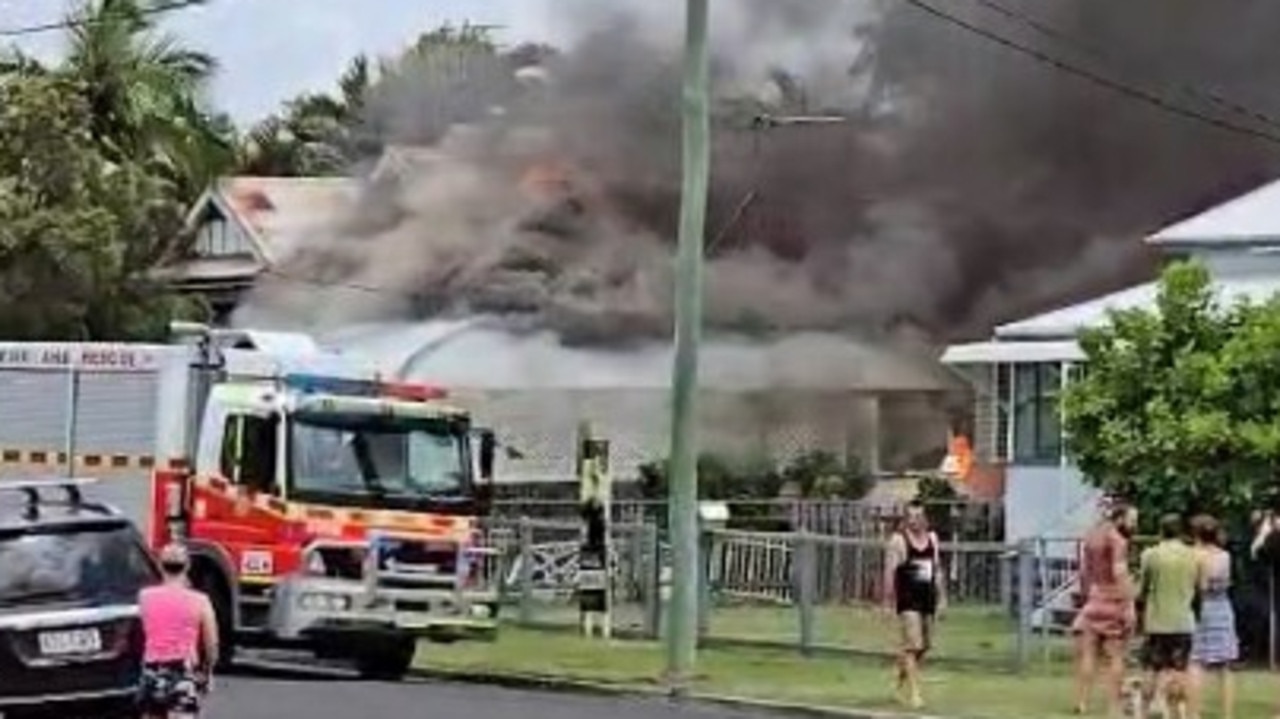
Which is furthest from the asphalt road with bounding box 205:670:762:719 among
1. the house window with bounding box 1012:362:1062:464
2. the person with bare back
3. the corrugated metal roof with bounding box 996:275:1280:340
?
the house window with bounding box 1012:362:1062:464

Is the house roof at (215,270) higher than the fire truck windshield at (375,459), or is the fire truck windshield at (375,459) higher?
the house roof at (215,270)

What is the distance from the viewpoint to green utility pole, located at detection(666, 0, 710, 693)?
2561cm

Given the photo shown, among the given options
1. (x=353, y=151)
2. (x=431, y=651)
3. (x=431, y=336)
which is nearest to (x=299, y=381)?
(x=431, y=651)

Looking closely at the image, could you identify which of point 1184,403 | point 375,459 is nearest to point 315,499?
point 375,459

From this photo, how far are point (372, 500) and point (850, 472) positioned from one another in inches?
785

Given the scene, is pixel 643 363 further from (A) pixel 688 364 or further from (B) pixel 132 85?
(A) pixel 688 364

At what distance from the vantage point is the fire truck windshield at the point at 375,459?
26.5 m

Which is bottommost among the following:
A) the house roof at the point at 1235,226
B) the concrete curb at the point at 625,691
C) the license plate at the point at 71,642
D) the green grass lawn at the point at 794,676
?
the concrete curb at the point at 625,691

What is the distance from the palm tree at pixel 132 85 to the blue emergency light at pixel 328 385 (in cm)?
2008

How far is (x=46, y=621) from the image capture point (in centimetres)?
1786

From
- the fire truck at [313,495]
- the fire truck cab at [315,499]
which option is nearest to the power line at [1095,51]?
the fire truck at [313,495]

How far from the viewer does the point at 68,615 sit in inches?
707

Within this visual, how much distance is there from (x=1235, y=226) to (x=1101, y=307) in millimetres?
1954

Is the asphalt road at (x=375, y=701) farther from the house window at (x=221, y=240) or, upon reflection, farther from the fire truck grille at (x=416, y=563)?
the house window at (x=221, y=240)
